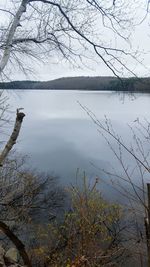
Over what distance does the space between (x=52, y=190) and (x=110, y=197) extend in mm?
3162

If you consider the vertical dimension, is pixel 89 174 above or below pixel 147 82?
below

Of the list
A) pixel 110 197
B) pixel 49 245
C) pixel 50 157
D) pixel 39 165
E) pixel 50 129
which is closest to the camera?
pixel 49 245

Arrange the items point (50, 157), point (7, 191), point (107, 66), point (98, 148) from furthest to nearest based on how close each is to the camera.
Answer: point (98, 148) < point (50, 157) < point (7, 191) < point (107, 66)

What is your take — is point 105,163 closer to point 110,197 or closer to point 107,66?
point 110,197

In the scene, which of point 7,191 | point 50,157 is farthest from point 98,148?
point 7,191

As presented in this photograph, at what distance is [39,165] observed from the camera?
83.7 feet

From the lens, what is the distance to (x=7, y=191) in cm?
1551

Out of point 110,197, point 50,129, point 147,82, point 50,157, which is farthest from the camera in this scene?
point 50,129

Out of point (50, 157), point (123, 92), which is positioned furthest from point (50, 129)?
point (123, 92)

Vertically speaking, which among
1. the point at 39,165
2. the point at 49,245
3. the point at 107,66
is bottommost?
the point at 49,245

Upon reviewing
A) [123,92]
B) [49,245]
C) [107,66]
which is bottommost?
[49,245]

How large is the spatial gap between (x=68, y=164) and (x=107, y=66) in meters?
22.6

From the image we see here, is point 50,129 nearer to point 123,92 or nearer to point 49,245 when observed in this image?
point 49,245

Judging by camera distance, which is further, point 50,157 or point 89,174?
point 50,157
